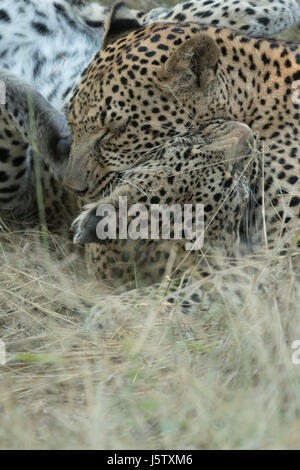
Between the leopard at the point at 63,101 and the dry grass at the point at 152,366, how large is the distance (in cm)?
42

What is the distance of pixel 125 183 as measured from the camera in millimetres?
4070

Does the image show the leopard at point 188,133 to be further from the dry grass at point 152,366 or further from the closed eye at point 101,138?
the dry grass at point 152,366

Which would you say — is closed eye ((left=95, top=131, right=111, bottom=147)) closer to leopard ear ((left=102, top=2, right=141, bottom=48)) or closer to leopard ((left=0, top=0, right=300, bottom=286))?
leopard ((left=0, top=0, right=300, bottom=286))

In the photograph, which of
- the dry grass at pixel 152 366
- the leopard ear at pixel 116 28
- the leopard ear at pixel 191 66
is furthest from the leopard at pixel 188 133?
the dry grass at pixel 152 366

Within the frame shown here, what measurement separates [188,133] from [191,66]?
1.26 ft

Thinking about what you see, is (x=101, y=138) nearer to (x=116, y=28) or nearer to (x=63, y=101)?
(x=116, y=28)

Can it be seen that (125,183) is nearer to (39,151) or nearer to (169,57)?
(169,57)

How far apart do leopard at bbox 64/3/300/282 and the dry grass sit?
1.09 feet

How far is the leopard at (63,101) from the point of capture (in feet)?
13.4

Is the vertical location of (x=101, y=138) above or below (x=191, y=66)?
below

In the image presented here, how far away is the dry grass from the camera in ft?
9.54

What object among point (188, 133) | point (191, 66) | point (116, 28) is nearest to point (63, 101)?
point (116, 28)

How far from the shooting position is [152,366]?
3373 millimetres

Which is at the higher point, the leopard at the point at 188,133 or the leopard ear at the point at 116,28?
the leopard ear at the point at 116,28
